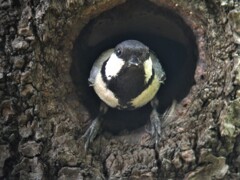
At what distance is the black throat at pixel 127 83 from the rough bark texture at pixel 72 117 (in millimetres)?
324

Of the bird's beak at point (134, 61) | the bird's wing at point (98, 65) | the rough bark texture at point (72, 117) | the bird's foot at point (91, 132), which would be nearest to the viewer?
the rough bark texture at point (72, 117)

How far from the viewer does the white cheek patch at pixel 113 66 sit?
2182 millimetres

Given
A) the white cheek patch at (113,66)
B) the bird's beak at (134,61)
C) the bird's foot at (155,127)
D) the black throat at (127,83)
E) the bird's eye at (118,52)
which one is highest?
the bird's eye at (118,52)

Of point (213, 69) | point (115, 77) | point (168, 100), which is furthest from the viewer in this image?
point (168, 100)

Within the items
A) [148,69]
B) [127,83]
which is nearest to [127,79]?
[127,83]

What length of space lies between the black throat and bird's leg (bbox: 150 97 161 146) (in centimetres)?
14

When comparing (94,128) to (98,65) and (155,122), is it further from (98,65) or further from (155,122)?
(98,65)

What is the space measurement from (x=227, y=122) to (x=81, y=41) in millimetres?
876

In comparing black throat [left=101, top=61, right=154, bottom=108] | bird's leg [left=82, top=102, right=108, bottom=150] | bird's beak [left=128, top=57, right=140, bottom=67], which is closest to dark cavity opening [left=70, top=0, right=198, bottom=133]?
bird's leg [left=82, top=102, right=108, bottom=150]

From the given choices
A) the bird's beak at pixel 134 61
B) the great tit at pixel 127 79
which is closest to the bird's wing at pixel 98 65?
the great tit at pixel 127 79

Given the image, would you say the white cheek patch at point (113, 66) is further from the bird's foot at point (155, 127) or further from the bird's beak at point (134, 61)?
the bird's foot at point (155, 127)

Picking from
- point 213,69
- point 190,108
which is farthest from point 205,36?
point 190,108

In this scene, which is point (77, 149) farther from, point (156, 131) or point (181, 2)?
point (181, 2)

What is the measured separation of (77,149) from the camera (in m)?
1.88
